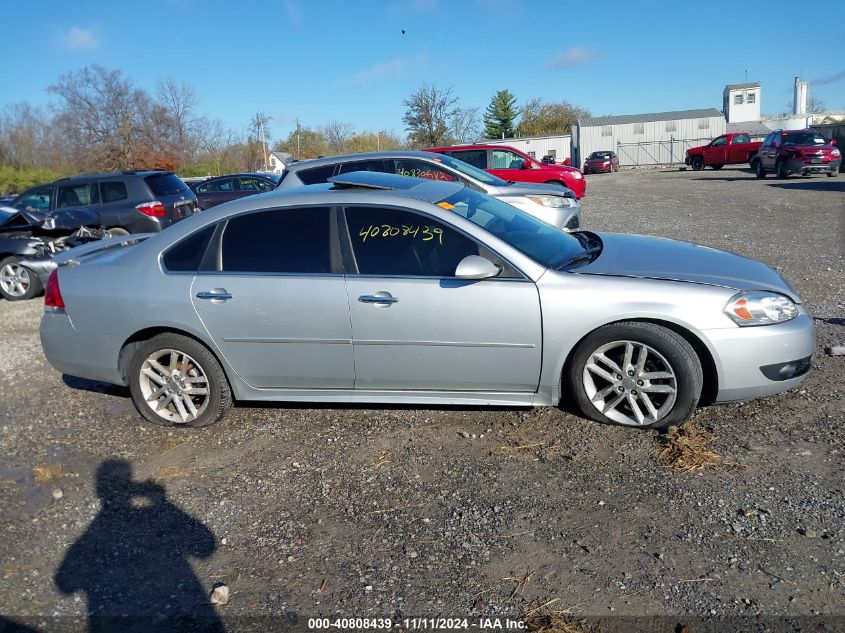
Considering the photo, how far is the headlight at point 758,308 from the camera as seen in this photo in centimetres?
416

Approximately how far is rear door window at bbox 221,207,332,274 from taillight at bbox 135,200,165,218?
8314 mm

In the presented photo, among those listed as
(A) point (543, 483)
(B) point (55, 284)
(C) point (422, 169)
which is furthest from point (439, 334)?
(C) point (422, 169)

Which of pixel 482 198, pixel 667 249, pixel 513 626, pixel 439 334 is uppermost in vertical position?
pixel 482 198

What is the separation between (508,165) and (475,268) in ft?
45.0

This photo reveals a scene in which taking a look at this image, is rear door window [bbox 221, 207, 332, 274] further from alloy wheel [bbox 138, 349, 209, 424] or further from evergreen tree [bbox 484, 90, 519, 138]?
evergreen tree [bbox 484, 90, 519, 138]

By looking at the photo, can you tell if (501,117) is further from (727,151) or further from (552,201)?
(552,201)

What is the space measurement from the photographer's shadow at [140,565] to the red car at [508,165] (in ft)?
45.7

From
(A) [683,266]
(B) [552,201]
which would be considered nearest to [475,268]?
(A) [683,266]

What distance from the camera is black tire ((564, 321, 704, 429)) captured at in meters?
4.15

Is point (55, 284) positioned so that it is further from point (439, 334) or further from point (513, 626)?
point (513, 626)

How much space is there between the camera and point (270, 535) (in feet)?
11.5

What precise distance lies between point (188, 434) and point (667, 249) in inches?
140

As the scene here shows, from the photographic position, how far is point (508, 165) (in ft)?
56.9

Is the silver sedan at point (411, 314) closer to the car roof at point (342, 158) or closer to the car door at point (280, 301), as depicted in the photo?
the car door at point (280, 301)
